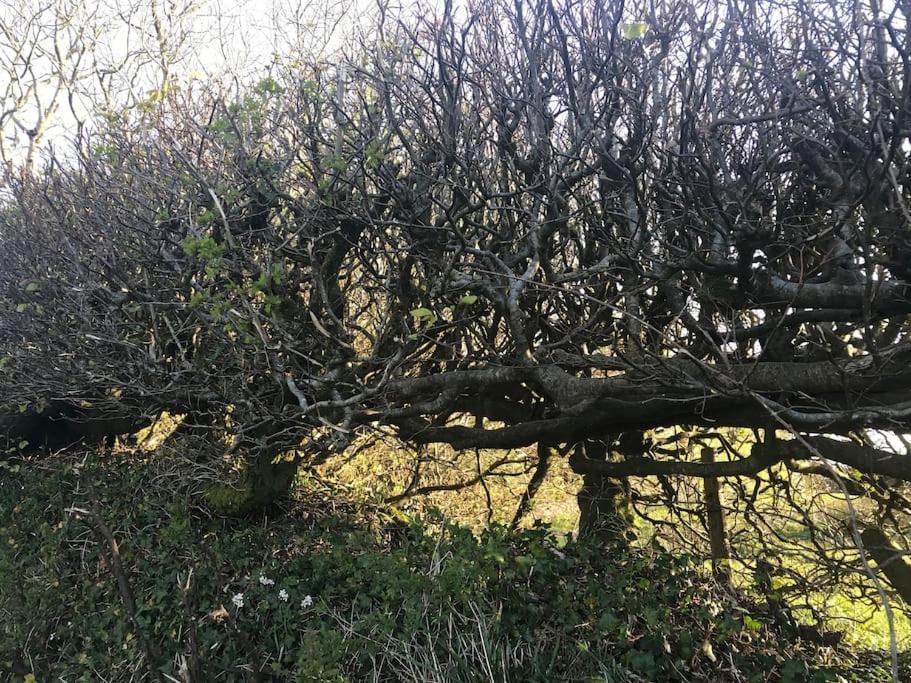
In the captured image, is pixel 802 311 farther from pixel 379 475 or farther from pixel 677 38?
pixel 379 475

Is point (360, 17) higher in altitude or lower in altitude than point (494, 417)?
higher

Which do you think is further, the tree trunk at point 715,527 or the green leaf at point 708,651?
the tree trunk at point 715,527

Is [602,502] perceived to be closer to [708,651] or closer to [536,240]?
[708,651]

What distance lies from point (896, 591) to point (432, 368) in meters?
3.82

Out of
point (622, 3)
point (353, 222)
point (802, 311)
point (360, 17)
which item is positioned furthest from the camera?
point (360, 17)

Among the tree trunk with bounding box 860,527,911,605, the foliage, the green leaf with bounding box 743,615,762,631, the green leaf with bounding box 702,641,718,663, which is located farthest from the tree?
the green leaf with bounding box 702,641,718,663

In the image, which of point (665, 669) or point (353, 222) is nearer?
point (665, 669)

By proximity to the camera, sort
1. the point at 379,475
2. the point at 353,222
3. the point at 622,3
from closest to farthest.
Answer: the point at 622,3 < the point at 353,222 < the point at 379,475

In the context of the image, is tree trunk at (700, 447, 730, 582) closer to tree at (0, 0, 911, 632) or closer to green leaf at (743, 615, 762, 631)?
tree at (0, 0, 911, 632)

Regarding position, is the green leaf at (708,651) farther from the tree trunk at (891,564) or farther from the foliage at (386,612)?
the tree trunk at (891,564)

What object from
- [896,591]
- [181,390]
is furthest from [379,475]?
[896,591]

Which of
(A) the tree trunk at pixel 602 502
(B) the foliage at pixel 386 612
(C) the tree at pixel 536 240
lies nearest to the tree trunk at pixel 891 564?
(C) the tree at pixel 536 240

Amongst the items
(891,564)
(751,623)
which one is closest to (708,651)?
(751,623)

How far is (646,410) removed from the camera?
14.0ft
